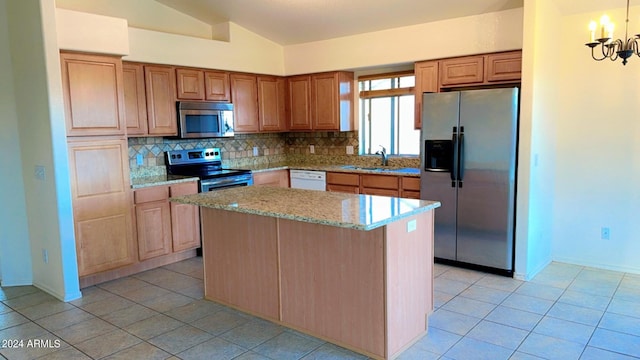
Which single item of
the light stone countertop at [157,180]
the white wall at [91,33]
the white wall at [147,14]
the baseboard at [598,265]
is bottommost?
the baseboard at [598,265]

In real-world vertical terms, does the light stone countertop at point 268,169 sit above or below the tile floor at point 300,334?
above

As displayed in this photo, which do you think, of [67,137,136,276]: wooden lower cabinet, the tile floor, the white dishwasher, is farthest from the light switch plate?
the white dishwasher

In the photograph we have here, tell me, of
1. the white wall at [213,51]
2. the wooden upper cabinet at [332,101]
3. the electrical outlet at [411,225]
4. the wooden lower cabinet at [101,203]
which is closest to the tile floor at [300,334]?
the wooden lower cabinet at [101,203]

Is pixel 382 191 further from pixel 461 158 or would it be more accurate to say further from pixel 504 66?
pixel 504 66

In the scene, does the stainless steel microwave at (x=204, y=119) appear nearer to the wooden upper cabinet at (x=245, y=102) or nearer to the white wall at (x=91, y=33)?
the wooden upper cabinet at (x=245, y=102)

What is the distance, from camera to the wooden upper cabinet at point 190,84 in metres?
5.07

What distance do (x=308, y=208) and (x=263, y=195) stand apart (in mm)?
720

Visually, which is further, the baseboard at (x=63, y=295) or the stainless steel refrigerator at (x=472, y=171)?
the stainless steel refrigerator at (x=472, y=171)

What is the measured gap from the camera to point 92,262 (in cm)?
411

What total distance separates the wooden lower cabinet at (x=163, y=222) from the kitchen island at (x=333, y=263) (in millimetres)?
1273

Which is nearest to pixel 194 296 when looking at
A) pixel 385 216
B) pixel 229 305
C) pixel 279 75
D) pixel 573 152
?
pixel 229 305

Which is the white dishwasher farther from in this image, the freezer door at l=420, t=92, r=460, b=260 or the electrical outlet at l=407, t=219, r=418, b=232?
the electrical outlet at l=407, t=219, r=418, b=232

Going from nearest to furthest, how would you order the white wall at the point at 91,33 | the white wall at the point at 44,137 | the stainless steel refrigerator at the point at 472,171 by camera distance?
the white wall at the point at 44,137
the white wall at the point at 91,33
the stainless steel refrigerator at the point at 472,171

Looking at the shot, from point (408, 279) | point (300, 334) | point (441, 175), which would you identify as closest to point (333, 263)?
point (408, 279)
